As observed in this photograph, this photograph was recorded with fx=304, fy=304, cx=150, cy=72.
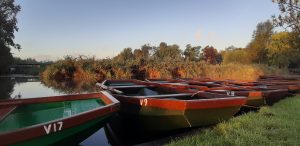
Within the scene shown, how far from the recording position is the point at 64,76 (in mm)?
22969

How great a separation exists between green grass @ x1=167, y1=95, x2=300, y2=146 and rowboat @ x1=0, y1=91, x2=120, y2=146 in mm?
1248

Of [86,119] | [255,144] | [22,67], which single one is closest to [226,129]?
[255,144]

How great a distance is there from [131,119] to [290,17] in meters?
12.8

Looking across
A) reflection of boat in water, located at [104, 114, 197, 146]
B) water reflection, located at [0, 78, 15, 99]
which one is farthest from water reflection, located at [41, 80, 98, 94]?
reflection of boat in water, located at [104, 114, 197, 146]

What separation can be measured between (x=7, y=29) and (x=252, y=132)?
36211mm

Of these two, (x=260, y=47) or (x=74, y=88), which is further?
(x=260, y=47)

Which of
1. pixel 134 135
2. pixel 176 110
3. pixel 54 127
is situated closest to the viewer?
pixel 54 127

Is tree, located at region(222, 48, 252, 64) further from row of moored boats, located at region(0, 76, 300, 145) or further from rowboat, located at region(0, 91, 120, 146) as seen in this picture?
rowboat, located at region(0, 91, 120, 146)

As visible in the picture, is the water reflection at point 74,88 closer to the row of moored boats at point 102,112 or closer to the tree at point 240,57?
the row of moored boats at point 102,112

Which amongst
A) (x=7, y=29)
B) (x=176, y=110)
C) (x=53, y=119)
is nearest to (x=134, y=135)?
(x=176, y=110)

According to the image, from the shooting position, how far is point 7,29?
3566 centimetres

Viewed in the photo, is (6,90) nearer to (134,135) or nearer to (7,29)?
(134,135)

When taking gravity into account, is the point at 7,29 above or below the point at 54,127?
above

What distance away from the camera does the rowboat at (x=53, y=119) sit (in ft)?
11.0
